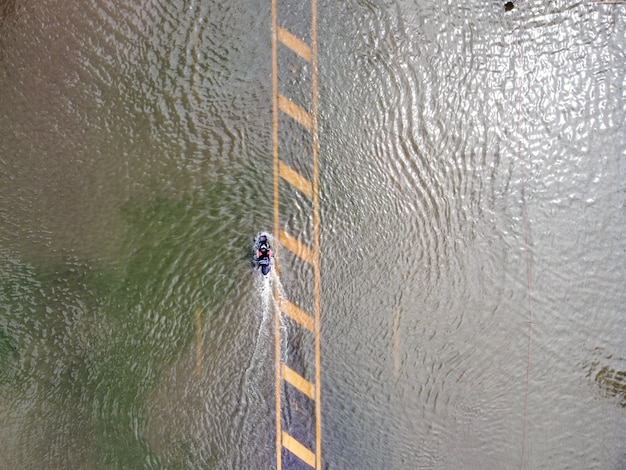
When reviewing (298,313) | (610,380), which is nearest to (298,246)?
(298,313)

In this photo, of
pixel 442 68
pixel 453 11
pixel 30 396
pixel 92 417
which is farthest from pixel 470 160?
pixel 30 396

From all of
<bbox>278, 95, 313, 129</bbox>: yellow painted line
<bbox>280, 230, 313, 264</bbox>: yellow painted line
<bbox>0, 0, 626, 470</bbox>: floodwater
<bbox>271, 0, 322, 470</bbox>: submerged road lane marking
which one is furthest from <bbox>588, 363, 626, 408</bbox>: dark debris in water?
<bbox>278, 95, 313, 129</bbox>: yellow painted line

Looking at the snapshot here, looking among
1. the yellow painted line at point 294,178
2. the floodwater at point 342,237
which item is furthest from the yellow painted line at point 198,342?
the yellow painted line at point 294,178

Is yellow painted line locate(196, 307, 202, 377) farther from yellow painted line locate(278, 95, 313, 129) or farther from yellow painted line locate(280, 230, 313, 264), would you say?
yellow painted line locate(278, 95, 313, 129)

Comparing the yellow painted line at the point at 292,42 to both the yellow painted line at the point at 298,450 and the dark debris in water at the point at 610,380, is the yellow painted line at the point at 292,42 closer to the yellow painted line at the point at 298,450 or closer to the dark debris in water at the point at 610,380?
the yellow painted line at the point at 298,450

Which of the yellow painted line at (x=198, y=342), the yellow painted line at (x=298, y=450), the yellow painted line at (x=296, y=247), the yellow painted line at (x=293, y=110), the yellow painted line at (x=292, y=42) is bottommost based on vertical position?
the yellow painted line at (x=298, y=450)
